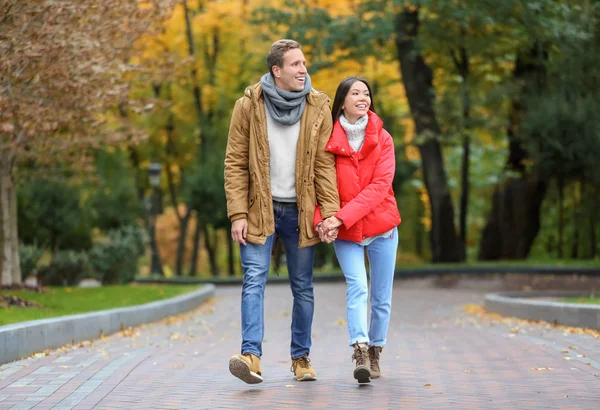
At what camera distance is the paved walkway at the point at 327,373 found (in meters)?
6.98

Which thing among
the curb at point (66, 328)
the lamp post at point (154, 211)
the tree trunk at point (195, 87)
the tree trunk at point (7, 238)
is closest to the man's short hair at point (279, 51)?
the curb at point (66, 328)

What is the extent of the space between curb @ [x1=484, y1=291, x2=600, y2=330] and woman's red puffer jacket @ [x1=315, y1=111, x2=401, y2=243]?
545 cm

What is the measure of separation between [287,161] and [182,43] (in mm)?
30314

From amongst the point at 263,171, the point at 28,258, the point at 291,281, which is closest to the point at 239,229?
the point at 263,171

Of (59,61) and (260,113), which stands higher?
(59,61)

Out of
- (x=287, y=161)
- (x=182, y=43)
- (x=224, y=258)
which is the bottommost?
(x=224, y=258)

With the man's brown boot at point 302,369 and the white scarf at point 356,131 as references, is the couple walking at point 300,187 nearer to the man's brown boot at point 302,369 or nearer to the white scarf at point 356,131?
the white scarf at point 356,131

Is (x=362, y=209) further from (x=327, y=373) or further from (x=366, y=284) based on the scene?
(x=327, y=373)

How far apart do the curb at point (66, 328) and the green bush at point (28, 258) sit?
6.47 meters

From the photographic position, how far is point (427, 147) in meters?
29.2

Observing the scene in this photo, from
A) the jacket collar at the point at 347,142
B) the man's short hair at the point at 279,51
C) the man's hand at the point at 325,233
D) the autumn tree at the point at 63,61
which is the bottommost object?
the man's hand at the point at 325,233

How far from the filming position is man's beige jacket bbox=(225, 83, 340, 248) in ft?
24.0

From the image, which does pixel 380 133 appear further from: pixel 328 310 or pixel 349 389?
pixel 328 310

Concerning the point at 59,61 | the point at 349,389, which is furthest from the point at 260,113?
the point at 59,61
